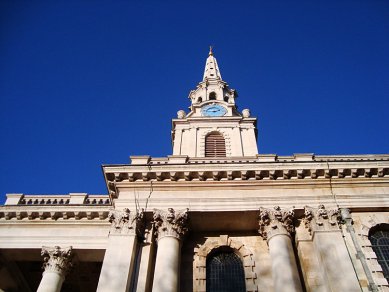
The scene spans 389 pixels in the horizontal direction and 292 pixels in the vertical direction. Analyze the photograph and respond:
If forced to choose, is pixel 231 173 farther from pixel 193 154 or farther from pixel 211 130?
pixel 211 130

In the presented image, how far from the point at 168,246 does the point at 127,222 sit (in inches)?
87.4

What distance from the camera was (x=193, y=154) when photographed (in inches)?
1081

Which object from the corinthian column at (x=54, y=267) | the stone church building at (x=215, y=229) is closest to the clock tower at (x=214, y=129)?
the stone church building at (x=215, y=229)

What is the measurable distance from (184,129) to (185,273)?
1578cm

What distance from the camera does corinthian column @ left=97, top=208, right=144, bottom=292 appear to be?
47.2 ft

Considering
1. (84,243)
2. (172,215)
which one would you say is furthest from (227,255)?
(84,243)

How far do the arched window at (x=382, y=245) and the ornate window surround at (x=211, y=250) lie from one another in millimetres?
5276

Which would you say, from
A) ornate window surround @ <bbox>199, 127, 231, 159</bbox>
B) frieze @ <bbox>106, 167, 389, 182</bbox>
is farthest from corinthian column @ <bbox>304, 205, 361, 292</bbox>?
ornate window surround @ <bbox>199, 127, 231, 159</bbox>

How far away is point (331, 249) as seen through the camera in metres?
15.2

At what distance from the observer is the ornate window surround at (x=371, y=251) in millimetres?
14500

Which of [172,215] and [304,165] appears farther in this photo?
[304,165]

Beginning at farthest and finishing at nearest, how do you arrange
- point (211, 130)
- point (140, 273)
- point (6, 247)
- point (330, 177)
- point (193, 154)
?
point (211, 130) < point (193, 154) < point (6, 247) < point (330, 177) < point (140, 273)

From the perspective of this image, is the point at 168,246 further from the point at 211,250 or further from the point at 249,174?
the point at 249,174

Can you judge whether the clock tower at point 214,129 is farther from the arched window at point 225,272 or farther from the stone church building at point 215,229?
the arched window at point 225,272
